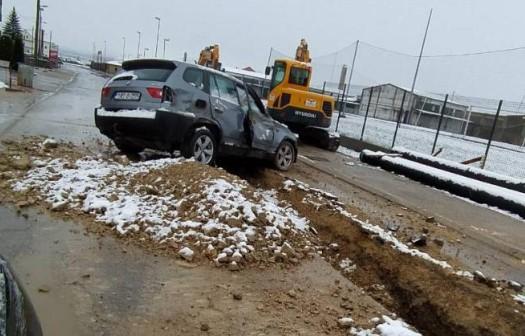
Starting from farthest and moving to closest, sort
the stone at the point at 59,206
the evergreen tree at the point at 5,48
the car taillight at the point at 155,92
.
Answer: the evergreen tree at the point at 5,48, the car taillight at the point at 155,92, the stone at the point at 59,206

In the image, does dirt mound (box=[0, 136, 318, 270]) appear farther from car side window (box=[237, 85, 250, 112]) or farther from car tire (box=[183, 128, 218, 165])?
car side window (box=[237, 85, 250, 112])

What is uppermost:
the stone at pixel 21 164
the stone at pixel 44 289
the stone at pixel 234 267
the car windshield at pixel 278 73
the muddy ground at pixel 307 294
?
the car windshield at pixel 278 73

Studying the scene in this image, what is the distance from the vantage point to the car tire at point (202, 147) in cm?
759

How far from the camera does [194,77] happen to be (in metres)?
7.75

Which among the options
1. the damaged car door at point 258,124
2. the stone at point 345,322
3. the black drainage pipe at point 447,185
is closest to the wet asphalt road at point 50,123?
the damaged car door at point 258,124

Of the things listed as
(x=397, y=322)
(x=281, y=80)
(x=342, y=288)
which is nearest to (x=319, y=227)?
(x=342, y=288)

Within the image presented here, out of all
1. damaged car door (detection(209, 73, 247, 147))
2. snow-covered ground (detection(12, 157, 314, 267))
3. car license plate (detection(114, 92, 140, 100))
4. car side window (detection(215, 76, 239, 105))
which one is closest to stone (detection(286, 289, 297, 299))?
snow-covered ground (detection(12, 157, 314, 267))

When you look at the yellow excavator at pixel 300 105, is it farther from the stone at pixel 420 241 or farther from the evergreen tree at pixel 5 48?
the evergreen tree at pixel 5 48

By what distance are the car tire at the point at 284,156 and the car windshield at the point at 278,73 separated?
7075mm

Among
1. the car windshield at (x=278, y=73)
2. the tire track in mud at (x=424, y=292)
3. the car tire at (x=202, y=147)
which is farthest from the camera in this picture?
the car windshield at (x=278, y=73)

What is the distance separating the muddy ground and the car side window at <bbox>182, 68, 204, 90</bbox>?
117 inches

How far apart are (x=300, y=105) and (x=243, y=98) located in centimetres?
759

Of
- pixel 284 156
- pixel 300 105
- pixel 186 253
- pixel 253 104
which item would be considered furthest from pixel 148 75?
pixel 300 105

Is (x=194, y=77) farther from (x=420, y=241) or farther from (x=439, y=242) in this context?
(x=439, y=242)
